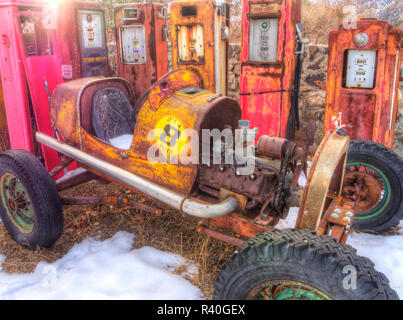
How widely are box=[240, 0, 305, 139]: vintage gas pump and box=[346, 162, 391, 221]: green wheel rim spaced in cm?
165

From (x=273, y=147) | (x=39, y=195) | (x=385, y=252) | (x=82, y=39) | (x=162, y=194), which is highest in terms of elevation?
(x=82, y=39)

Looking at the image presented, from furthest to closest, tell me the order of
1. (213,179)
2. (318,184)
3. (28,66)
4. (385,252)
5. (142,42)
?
(142,42) < (28,66) < (385,252) < (213,179) < (318,184)

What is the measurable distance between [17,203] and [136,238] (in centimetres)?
116

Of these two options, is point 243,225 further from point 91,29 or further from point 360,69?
point 91,29

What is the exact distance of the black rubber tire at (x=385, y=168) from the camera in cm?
338

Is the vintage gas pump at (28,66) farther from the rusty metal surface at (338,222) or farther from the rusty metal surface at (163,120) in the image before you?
the rusty metal surface at (338,222)

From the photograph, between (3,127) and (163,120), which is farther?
(3,127)

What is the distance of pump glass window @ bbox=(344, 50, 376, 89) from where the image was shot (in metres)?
4.03

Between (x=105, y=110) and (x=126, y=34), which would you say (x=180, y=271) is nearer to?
(x=105, y=110)

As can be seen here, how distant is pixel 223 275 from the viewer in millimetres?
2172

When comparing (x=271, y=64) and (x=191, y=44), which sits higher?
(x=191, y=44)

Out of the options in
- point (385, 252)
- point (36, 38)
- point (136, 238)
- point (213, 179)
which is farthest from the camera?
point (36, 38)

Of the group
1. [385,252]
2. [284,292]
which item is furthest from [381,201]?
[284,292]

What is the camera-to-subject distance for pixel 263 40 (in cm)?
482
